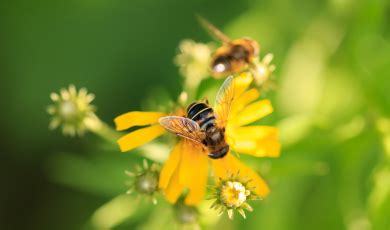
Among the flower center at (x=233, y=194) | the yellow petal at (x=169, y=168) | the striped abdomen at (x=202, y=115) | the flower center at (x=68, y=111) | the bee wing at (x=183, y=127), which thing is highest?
the flower center at (x=68, y=111)

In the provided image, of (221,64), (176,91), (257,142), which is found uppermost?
(176,91)

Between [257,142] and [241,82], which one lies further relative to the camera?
[241,82]

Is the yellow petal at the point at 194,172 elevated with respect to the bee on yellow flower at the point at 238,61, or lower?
lower

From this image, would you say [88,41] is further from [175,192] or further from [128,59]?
[175,192]

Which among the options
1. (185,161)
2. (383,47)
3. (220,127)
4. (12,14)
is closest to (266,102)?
(220,127)

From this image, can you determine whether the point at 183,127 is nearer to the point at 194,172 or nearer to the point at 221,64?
the point at 194,172

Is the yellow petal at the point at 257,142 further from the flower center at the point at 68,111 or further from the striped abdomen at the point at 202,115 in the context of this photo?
the flower center at the point at 68,111

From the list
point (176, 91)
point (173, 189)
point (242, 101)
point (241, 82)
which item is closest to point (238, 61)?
point (241, 82)

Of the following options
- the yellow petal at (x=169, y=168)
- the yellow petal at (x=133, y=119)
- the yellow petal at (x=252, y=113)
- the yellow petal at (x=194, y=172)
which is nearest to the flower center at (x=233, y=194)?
the yellow petal at (x=194, y=172)
